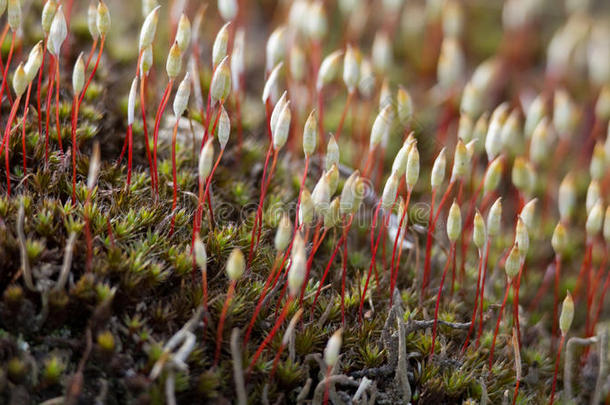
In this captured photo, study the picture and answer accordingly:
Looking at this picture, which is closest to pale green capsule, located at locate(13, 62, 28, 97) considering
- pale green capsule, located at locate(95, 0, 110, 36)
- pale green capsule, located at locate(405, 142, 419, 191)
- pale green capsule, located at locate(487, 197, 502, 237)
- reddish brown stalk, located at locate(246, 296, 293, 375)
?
pale green capsule, located at locate(95, 0, 110, 36)

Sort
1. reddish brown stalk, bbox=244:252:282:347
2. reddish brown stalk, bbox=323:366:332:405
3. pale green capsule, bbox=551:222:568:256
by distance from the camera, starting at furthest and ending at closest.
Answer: pale green capsule, bbox=551:222:568:256 → reddish brown stalk, bbox=244:252:282:347 → reddish brown stalk, bbox=323:366:332:405

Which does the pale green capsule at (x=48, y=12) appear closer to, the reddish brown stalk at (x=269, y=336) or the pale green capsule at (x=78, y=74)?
the pale green capsule at (x=78, y=74)

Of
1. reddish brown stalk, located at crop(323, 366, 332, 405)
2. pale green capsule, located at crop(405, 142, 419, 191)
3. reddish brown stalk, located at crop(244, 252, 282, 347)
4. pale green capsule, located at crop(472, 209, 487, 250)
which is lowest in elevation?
reddish brown stalk, located at crop(323, 366, 332, 405)

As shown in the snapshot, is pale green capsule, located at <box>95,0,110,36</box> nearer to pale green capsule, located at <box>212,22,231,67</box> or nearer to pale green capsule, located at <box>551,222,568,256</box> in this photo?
pale green capsule, located at <box>212,22,231,67</box>

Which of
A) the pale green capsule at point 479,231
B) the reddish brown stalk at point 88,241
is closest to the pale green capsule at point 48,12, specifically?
the reddish brown stalk at point 88,241

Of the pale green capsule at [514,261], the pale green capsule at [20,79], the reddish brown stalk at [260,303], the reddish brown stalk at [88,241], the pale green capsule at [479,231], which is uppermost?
the pale green capsule at [20,79]

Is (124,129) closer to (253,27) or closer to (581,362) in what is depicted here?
(253,27)

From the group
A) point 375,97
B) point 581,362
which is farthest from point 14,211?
point 581,362

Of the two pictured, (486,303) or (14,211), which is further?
(486,303)

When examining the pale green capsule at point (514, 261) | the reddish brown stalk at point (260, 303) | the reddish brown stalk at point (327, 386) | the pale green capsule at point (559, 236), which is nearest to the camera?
the reddish brown stalk at point (327, 386)
